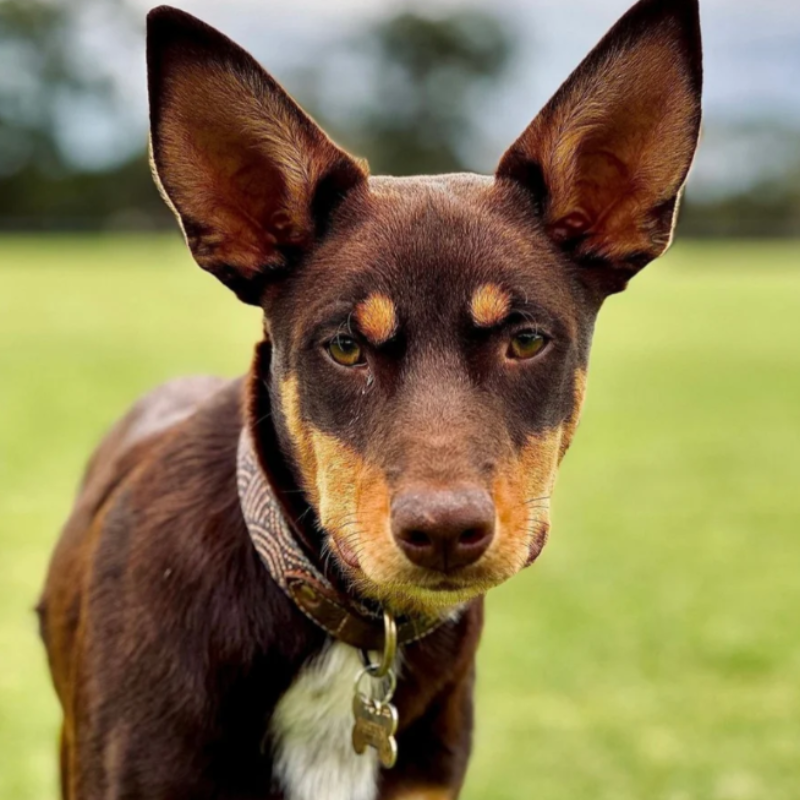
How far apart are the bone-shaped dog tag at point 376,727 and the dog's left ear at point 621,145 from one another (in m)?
1.21

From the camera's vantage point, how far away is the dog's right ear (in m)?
2.88

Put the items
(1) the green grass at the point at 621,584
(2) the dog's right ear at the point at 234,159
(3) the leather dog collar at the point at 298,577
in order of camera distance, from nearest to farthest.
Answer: (2) the dog's right ear at the point at 234,159 → (3) the leather dog collar at the point at 298,577 → (1) the green grass at the point at 621,584

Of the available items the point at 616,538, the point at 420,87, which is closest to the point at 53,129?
the point at 420,87

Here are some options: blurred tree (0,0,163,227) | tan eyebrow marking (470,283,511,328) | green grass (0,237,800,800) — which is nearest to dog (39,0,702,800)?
tan eyebrow marking (470,283,511,328)

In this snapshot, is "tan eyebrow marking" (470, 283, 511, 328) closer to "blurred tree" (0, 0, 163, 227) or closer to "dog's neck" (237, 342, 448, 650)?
"dog's neck" (237, 342, 448, 650)

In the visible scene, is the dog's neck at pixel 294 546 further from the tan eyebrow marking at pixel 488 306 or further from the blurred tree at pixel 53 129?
the blurred tree at pixel 53 129

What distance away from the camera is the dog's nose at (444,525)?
2.46 metres

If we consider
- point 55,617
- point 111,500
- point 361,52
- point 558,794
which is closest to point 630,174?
point 111,500

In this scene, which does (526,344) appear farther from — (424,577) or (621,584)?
(621,584)

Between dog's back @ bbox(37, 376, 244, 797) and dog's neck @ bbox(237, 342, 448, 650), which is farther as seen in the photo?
dog's back @ bbox(37, 376, 244, 797)

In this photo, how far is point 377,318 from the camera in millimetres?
2783

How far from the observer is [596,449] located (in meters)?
10.5

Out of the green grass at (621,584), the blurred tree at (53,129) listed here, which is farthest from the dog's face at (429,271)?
the blurred tree at (53,129)

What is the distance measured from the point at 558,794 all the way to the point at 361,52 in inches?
3422
